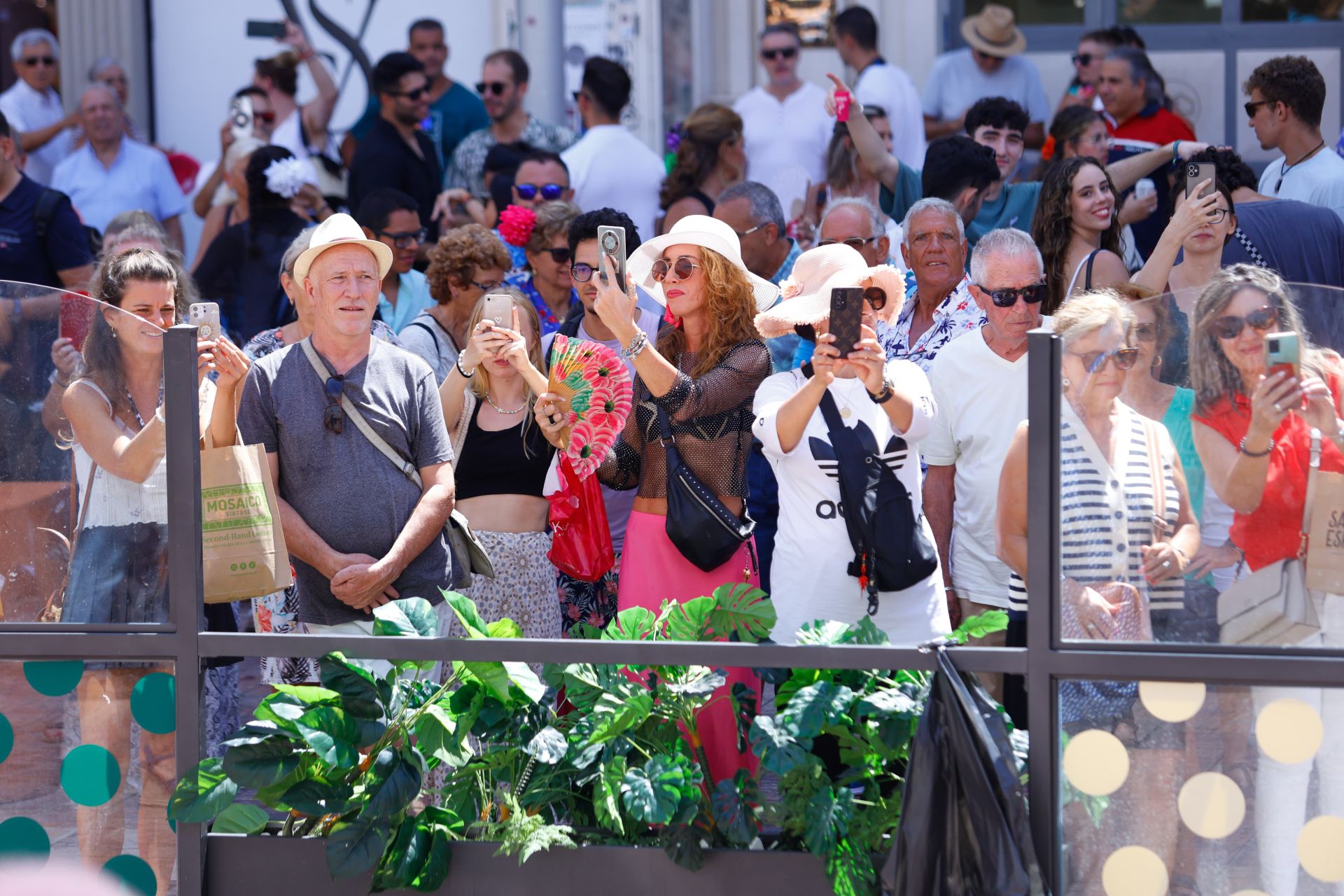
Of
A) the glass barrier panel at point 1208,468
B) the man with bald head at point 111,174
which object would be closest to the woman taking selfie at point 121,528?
the glass barrier panel at point 1208,468

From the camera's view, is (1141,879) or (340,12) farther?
(340,12)

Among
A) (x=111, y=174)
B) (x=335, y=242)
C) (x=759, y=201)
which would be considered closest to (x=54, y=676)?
(x=335, y=242)

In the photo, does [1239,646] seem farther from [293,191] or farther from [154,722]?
[293,191]

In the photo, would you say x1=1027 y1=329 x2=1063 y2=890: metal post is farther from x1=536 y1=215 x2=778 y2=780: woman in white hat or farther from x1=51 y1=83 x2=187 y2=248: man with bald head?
x1=51 y1=83 x2=187 y2=248: man with bald head

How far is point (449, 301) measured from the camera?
18.7ft

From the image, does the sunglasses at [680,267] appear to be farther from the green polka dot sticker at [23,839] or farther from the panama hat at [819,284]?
the green polka dot sticker at [23,839]

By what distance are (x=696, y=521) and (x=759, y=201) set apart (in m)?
2.28

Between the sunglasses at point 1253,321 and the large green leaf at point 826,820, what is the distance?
1.31m

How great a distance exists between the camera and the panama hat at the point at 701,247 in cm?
446

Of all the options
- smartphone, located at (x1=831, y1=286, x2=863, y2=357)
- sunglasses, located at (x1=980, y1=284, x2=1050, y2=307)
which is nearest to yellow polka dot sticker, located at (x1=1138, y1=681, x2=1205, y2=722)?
smartphone, located at (x1=831, y1=286, x2=863, y2=357)

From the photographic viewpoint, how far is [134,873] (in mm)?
3709

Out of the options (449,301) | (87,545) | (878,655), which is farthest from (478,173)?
(878,655)

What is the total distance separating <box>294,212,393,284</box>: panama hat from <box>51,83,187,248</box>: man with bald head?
14.4ft

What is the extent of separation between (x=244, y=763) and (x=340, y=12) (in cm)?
767
